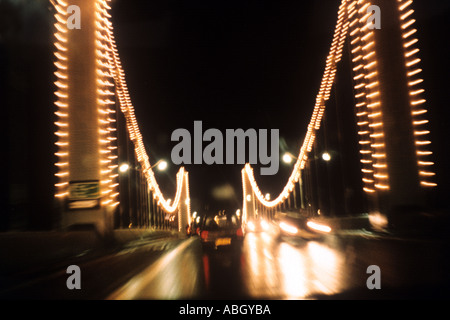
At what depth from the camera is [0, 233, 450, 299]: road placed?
6992 millimetres

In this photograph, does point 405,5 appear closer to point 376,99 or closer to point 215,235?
point 376,99

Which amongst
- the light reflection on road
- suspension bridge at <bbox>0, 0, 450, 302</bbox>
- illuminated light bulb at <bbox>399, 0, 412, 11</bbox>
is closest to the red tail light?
suspension bridge at <bbox>0, 0, 450, 302</bbox>

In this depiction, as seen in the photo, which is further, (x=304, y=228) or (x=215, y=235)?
(x=304, y=228)

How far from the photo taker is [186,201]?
200ft

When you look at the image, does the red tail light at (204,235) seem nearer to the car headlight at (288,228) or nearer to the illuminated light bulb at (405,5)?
the car headlight at (288,228)

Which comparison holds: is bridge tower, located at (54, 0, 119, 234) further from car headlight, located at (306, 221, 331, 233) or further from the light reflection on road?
car headlight, located at (306, 221, 331, 233)

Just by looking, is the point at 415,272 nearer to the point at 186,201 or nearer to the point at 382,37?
the point at 382,37

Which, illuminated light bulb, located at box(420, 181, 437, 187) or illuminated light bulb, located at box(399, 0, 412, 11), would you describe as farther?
illuminated light bulb, located at box(399, 0, 412, 11)

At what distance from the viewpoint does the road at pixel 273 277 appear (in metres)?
6.99

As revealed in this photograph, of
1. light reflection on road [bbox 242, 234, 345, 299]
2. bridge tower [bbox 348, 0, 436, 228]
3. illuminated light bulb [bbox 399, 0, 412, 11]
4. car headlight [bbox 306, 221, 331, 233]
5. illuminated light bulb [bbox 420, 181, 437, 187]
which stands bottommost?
car headlight [bbox 306, 221, 331, 233]

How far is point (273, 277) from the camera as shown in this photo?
875cm

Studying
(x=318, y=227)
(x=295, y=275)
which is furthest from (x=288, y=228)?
(x=295, y=275)

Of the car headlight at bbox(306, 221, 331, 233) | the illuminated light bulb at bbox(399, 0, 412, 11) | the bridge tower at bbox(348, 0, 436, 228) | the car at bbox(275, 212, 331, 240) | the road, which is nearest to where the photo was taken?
the road

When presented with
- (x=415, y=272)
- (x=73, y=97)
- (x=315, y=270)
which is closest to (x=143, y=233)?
(x=73, y=97)
